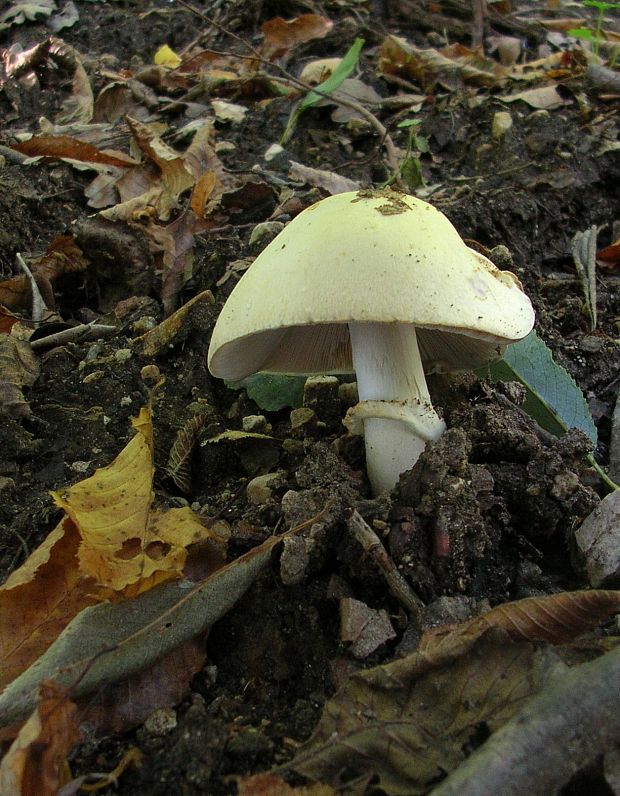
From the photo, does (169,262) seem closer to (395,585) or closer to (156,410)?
(156,410)

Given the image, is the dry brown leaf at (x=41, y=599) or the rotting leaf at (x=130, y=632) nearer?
the rotting leaf at (x=130, y=632)

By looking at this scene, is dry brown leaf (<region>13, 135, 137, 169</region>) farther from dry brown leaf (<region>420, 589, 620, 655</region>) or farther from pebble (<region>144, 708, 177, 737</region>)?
dry brown leaf (<region>420, 589, 620, 655</region>)

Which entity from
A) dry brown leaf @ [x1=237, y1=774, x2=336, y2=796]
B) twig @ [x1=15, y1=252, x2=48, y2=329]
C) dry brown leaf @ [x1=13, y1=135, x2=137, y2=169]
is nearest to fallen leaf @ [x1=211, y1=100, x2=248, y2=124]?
dry brown leaf @ [x1=13, y1=135, x2=137, y2=169]

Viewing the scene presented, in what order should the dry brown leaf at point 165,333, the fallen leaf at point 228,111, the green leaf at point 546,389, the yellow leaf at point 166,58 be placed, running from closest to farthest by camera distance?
the green leaf at point 546,389 < the dry brown leaf at point 165,333 < the fallen leaf at point 228,111 < the yellow leaf at point 166,58

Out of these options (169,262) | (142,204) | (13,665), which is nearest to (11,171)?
(142,204)

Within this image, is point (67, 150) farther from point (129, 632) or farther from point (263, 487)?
point (129, 632)

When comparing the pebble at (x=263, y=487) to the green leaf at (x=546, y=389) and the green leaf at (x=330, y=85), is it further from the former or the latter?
the green leaf at (x=330, y=85)

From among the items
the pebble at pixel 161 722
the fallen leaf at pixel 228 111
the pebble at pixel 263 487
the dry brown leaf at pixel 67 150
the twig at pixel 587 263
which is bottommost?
the twig at pixel 587 263

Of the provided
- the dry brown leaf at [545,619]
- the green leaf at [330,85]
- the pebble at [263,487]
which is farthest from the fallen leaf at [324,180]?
the dry brown leaf at [545,619]
